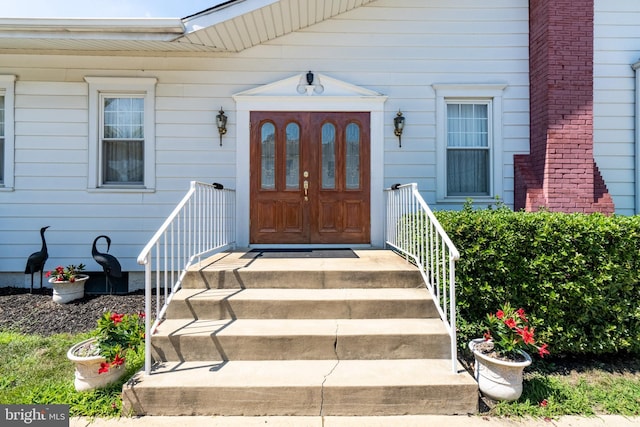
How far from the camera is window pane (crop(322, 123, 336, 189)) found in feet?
17.9

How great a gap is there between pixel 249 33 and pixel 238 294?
3.70 meters

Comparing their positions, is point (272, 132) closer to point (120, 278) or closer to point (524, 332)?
point (120, 278)

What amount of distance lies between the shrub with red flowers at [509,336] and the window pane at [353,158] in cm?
299

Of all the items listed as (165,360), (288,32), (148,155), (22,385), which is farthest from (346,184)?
(22,385)

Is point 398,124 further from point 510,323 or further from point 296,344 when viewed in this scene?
point 296,344

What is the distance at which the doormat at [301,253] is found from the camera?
462 centimetres

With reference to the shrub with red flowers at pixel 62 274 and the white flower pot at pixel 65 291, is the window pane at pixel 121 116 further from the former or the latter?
the white flower pot at pixel 65 291

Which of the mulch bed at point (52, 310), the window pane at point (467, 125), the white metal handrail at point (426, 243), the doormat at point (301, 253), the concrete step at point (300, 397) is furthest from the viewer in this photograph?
the window pane at point (467, 125)

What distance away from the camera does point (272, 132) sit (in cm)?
543

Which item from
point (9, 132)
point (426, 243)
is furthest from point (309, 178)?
point (9, 132)

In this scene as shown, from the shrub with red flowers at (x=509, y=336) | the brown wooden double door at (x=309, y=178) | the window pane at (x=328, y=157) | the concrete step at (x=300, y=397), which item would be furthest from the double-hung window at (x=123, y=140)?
the shrub with red flowers at (x=509, y=336)

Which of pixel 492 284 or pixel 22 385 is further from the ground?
pixel 492 284

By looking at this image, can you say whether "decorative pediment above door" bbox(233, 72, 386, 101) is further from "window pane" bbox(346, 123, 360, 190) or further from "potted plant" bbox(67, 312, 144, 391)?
"potted plant" bbox(67, 312, 144, 391)

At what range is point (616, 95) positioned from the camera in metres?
5.44
